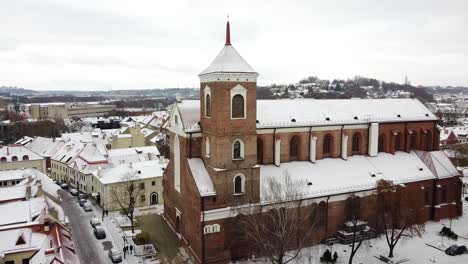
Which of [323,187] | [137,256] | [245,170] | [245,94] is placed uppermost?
[245,94]

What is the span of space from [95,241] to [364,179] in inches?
1009

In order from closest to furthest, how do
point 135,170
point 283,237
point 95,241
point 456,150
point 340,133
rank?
point 283,237, point 95,241, point 340,133, point 135,170, point 456,150

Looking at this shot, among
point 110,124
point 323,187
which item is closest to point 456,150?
point 323,187

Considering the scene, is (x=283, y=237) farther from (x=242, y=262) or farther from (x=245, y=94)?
(x=245, y=94)

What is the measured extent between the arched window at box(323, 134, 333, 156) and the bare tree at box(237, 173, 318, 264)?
28.8ft

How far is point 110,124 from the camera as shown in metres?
115

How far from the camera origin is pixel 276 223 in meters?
26.3

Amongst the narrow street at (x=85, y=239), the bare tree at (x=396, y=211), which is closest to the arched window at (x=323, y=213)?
the bare tree at (x=396, y=211)

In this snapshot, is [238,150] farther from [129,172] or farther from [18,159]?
[18,159]

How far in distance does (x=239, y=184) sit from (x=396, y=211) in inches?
504

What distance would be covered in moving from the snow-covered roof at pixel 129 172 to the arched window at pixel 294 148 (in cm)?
1823

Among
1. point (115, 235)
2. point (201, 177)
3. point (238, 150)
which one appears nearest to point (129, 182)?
point (115, 235)

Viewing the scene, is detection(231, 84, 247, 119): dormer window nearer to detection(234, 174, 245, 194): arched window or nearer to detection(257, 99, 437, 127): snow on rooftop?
detection(257, 99, 437, 127): snow on rooftop

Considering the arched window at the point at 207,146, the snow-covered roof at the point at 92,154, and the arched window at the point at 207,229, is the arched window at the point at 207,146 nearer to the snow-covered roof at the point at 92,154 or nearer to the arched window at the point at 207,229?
the arched window at the point at 207,229
